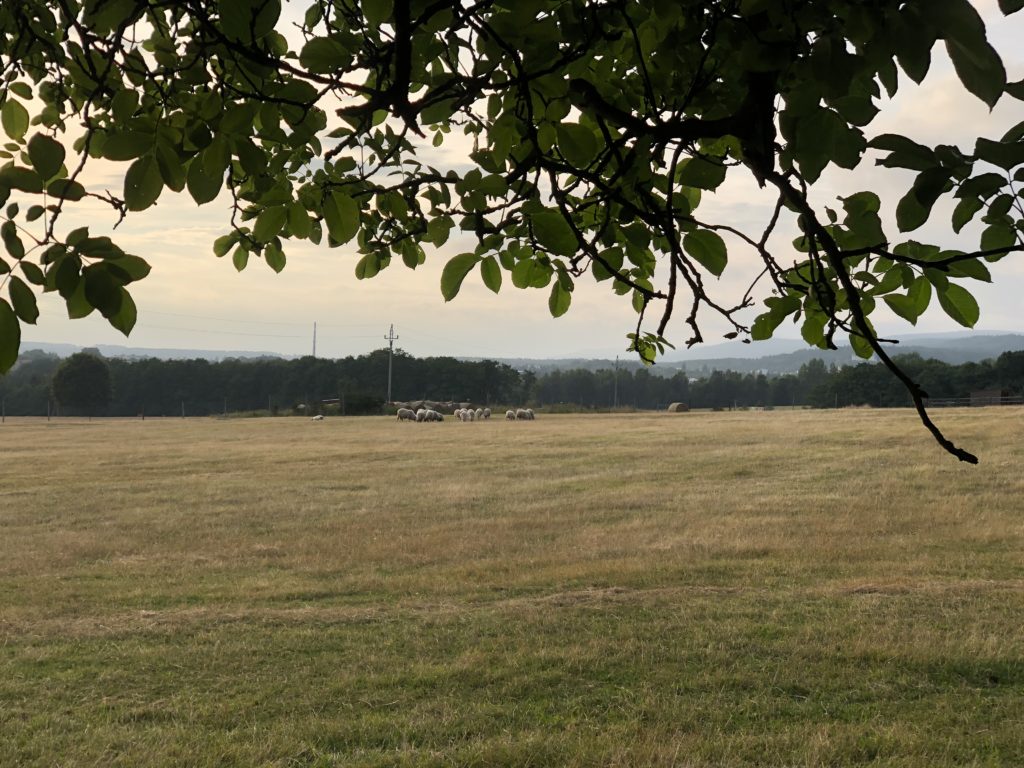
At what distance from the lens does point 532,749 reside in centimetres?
640

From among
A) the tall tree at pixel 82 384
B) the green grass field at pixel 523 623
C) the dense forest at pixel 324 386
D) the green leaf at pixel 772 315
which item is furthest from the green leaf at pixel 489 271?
the tall tree at pixel 82 384

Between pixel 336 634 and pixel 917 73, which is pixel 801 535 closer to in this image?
pixel 336 634

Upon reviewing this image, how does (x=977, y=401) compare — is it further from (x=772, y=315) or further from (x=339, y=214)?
(x=339, y=214)

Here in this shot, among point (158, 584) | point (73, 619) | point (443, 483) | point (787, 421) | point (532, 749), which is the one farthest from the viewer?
point (787, 421)

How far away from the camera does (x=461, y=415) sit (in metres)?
63.5

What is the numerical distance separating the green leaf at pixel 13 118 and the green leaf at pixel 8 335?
1.64m

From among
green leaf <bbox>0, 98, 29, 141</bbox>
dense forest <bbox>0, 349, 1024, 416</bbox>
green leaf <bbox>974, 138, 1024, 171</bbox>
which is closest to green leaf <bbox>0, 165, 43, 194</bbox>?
green leaf <bbox>0, 98, 29, 141</bbox>

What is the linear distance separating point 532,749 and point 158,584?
852cm

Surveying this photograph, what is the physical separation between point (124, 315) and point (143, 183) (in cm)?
25

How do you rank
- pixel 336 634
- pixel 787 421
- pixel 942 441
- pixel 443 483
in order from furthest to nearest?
pixel 787 421, pixel 443 483, pixel 336 634, pixel 942 441

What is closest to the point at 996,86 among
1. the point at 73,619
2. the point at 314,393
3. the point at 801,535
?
the point at 73,619

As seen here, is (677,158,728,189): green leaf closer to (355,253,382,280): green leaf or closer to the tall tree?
(355,253,382,280): green leaf

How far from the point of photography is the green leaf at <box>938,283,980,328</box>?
2.29 m

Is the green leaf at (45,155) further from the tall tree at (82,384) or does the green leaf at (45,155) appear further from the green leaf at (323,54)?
the tall tree at (82,384)
